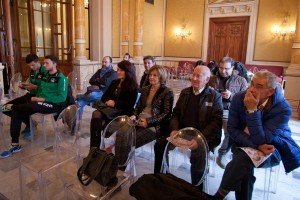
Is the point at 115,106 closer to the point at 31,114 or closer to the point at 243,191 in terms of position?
the point at 31,114

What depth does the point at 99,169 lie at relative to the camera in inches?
60.9

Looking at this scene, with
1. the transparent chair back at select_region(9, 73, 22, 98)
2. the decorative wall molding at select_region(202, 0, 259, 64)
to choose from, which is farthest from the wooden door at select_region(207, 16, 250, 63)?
the transparent chair back at select_region(9, 73, 22, 98)

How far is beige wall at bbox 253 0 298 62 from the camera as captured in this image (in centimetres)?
714

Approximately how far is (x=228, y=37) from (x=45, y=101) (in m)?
7.03

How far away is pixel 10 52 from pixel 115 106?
447 cm

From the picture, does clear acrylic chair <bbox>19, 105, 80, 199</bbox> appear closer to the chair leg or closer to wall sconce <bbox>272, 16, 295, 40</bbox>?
the chair leg

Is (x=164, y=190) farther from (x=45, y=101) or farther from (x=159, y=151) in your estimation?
(x=45, y=101)

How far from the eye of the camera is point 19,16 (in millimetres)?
6574

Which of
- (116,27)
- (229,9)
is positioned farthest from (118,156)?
(229,9)

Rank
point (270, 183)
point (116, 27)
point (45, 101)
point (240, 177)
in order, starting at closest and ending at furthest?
point (240, 177), point (270, 183), point (45, 101), point (116, 27)

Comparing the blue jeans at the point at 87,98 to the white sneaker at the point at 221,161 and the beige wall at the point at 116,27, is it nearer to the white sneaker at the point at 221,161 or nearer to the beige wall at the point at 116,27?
the white sneaker at the point at 221,161

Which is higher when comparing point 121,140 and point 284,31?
point 284,31

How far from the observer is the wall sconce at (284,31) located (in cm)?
710

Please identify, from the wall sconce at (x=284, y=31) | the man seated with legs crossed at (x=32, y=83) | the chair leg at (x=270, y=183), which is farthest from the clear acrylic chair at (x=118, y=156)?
the wall sconce at (x=284, y=31)
